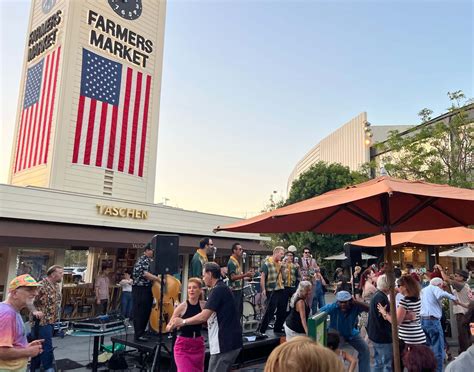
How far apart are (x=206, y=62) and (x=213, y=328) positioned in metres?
13.0

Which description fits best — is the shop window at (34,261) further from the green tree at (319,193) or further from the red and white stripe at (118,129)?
the green tree at (319,193)

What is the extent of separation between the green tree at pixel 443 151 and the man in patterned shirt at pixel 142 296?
12.7 meters

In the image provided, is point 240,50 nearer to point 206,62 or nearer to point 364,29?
point 206,62

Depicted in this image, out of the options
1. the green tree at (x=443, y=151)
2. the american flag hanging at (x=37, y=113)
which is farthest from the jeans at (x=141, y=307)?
the green tree at (x=443, y=151)

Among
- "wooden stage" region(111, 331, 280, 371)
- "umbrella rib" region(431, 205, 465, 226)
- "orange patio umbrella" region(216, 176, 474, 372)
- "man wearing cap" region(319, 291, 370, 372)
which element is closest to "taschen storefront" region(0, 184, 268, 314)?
"wooden stage" region(111, 331, 280, 371)

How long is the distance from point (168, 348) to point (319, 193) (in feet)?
65.6

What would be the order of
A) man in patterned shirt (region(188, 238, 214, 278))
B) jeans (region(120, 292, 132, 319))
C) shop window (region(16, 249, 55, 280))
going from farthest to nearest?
jeans (region(120, 292, 132, 319)), shop window (region(16, 249, 55, 280)), man in patterned shirt (region(188, 238, 214, 278))

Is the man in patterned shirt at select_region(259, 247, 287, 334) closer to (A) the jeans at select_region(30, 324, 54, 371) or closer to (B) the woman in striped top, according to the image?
(B) the woman in striped top

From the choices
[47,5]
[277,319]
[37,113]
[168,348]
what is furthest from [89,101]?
[168,348]

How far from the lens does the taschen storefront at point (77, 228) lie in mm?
10547

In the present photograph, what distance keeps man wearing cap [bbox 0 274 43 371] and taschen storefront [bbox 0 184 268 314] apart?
7417 mm

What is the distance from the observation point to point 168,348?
6.03m

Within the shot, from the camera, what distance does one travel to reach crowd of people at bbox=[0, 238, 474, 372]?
3008 mm

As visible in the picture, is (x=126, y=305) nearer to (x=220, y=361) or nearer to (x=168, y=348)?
(x=168, y=348)
